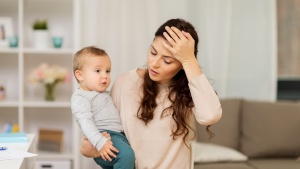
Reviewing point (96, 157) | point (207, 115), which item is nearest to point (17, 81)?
point (96, 157)

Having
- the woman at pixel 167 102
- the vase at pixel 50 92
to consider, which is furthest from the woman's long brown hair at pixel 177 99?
the vase at pixel 50 92

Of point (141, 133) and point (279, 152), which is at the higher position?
point (141, 133)

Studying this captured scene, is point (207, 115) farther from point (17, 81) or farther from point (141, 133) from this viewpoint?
point (17, 81)

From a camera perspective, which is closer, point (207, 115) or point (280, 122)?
point (207, 115)

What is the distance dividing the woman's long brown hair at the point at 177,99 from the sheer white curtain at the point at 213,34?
203cm

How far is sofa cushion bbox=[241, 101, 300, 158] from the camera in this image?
388cm

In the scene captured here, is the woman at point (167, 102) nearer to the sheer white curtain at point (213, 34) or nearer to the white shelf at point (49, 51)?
the white shelf at point (49, 51)

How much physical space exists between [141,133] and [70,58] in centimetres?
240

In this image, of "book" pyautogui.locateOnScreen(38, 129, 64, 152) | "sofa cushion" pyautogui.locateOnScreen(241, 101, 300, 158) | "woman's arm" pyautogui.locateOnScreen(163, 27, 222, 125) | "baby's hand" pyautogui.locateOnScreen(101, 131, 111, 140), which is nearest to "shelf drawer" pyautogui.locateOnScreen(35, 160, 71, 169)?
"book" pyautogui.locateOnScreen(38, 129, 64, 152)

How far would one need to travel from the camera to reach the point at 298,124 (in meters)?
3.90

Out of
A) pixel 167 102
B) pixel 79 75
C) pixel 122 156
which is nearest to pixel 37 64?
pixel 79 75

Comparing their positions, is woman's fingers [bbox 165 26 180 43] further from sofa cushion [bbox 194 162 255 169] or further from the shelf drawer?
the shelf drawer

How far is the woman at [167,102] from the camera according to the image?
2115 mm

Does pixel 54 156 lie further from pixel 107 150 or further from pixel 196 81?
pixel 196 81
